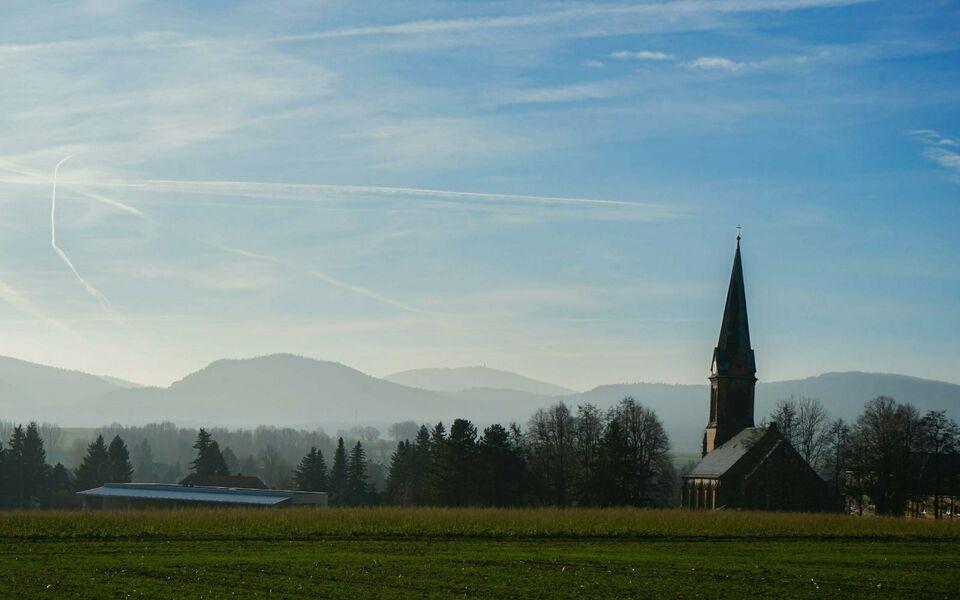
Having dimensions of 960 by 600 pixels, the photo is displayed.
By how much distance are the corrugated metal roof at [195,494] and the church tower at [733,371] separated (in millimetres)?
34572

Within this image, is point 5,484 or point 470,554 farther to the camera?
point 5,484

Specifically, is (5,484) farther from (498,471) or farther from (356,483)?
(498,471)

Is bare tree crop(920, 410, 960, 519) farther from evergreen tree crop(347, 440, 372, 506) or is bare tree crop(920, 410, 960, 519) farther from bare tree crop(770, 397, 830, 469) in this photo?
evergreen tree crop(347, 440, 372, 506)

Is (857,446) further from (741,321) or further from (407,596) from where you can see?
(407,596)

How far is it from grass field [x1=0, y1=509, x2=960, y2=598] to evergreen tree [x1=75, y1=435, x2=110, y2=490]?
67076 millimetres

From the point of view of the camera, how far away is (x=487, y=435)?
3433 inches

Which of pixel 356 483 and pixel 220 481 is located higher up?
pixel 356 483

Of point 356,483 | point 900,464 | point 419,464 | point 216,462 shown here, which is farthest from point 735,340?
point 216,462

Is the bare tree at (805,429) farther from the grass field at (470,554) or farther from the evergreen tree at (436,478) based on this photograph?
the grass field at (470,554)

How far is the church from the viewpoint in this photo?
8350 cm

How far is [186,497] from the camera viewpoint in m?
94.3

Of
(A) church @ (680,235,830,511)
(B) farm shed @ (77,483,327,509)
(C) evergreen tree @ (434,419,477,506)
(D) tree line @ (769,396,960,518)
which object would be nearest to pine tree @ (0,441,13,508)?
(B) farm shed @ (77,483,327,509)

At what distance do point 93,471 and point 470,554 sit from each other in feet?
292

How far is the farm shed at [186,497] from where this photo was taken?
296 feet
